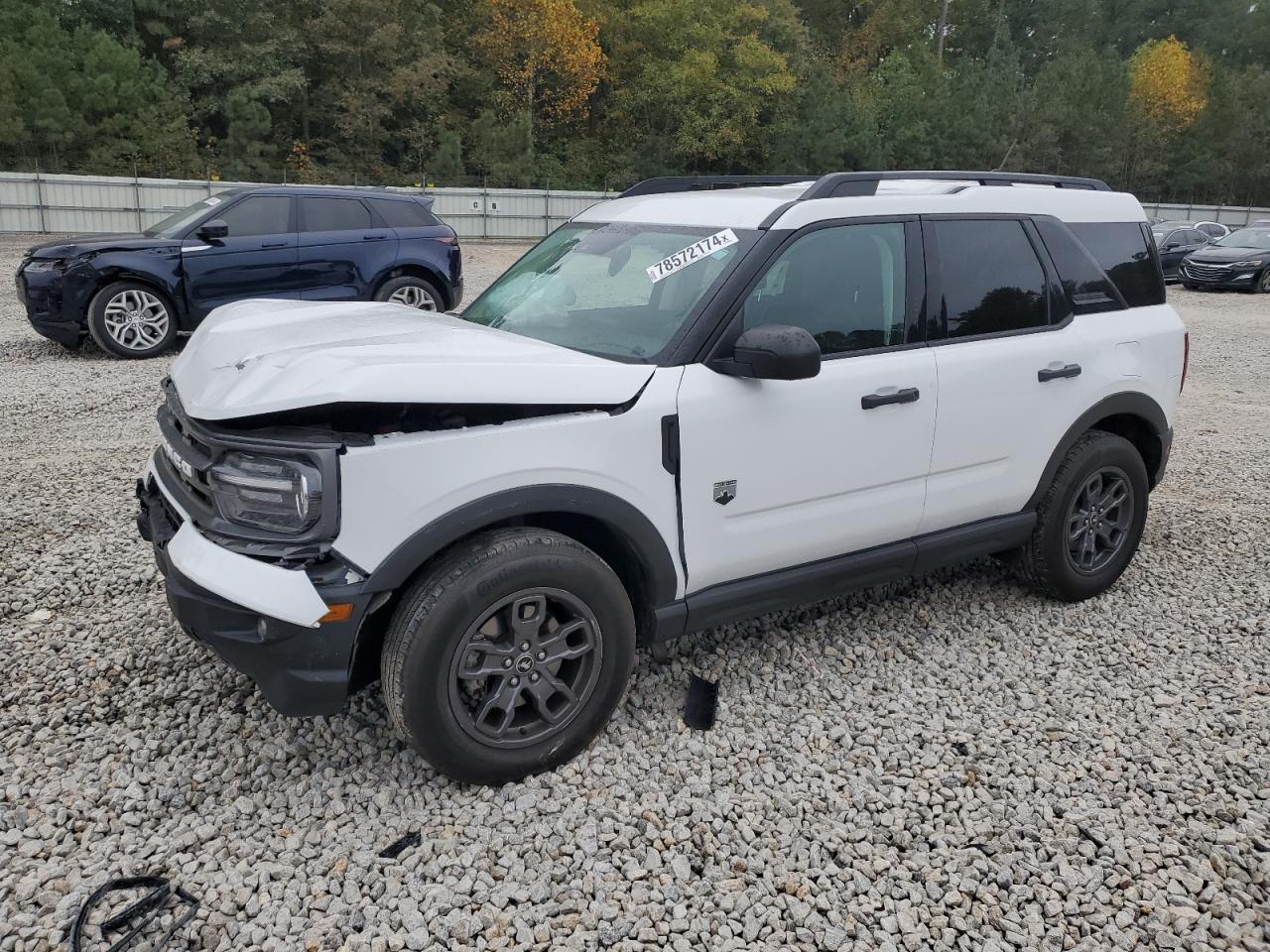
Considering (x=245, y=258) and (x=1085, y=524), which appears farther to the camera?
(x=245, y=258)

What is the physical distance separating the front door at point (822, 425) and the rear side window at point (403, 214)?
806 cm

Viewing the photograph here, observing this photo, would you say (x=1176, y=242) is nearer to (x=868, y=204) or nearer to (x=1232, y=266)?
(x=1232, y=266)

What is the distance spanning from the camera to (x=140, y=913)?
97.6 inches

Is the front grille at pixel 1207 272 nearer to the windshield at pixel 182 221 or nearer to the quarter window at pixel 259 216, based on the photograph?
the quarter window at pixel 259 216

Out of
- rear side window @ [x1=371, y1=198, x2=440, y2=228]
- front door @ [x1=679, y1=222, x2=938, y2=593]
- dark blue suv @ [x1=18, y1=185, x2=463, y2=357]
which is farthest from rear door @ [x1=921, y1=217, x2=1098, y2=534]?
rear side window @ [x1=371, y1=198, x2=440, y2=228]

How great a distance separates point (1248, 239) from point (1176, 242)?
1.93 metres

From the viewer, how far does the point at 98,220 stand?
77.7 feet

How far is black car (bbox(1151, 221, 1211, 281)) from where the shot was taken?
22.2m

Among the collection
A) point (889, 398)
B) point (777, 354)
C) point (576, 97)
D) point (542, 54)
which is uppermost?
point (542, 54)

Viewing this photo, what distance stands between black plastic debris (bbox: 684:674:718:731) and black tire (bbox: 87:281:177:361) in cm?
799

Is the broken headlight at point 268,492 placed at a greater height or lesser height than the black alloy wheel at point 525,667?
greater

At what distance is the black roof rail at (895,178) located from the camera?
3529 mm

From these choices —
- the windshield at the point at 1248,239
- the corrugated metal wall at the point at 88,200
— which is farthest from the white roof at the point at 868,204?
the corrugated metal wall at the point at 88,200

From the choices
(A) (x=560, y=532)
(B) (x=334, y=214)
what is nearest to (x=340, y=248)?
(B) (x=334, y=214)
